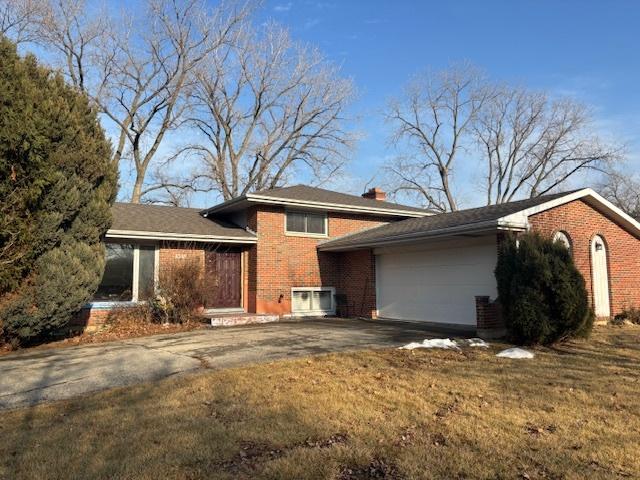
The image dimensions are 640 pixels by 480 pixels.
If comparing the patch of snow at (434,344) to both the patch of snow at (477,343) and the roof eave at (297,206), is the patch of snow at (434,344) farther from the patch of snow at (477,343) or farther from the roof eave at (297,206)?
the roof eave at (297,206)

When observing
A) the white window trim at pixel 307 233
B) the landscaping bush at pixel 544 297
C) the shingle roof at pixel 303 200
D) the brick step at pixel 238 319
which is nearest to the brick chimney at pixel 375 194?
the shingle roof at pixel 303 200

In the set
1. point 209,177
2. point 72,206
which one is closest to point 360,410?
point 72,206

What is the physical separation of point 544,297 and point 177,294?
29.4 feet

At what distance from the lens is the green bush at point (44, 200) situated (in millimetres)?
8992

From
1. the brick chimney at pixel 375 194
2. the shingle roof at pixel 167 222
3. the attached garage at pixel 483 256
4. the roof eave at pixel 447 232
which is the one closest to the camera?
the roof eave at pixel 447 232

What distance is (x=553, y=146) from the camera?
37.6m

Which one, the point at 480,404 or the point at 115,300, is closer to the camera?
the point at 480,404

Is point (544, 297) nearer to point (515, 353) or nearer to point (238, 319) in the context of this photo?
point (515, 353)

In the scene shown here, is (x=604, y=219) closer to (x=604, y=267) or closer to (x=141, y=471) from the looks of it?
(x=604, y=267)

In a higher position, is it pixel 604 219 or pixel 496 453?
pixel 604 219

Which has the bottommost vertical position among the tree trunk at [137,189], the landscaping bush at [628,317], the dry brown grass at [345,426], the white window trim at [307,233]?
the dry brown grass at [345,426]

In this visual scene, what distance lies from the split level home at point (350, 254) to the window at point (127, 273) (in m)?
0.03

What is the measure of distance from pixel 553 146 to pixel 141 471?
3983cm

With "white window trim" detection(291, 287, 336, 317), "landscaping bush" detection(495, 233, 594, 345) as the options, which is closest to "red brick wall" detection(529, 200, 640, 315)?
"landscaping bush" detection(495, 233, 594, 345)
